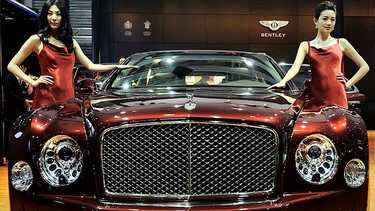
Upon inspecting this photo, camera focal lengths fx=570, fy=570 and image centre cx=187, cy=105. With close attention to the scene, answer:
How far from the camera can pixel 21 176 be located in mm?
2523

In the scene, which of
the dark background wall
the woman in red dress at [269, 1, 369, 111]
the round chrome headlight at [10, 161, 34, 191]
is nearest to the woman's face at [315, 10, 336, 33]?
the woman in red dress at [269, 1, 369, 111]

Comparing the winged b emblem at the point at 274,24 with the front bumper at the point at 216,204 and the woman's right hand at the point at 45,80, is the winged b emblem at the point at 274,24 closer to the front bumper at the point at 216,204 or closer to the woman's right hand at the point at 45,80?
the woman's right hand at the point at 45,80

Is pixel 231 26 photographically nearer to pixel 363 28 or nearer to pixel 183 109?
A: pixel 363 28

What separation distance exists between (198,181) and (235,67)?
1592 mm

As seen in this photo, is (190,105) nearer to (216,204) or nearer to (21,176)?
(216,204)

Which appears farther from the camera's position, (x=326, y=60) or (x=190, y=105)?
(x=326, y=60)

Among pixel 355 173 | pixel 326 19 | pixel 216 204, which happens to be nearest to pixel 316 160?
pixel 355 173

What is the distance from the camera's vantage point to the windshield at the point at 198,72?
144 inches

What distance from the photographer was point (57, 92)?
4203 mm

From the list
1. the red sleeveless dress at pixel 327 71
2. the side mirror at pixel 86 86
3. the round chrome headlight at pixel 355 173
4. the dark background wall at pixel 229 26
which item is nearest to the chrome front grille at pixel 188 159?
the round chrome headlight at pixel 355 173

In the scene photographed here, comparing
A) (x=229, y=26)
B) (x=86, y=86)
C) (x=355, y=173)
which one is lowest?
(x=355, y=173)

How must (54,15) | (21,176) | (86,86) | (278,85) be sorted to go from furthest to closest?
(54,15) → (86,86) → (278,85) → (21,176)

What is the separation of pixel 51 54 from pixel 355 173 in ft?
8.09

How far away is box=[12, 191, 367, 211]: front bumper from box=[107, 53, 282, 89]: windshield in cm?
124
